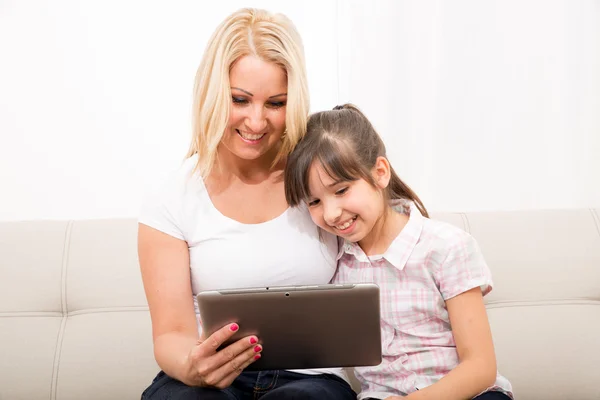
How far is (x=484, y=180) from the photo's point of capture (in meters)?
2.38

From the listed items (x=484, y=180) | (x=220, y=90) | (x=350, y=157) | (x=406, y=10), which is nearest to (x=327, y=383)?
(x=350, y=157)

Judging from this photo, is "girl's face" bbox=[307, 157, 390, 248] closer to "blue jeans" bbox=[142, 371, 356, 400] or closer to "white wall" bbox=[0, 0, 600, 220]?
"blue jeans" bbox=[142, 371, 356, 400]

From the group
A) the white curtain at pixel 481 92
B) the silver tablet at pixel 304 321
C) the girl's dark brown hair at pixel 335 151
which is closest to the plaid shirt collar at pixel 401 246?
the girl's dark brown hair at pixel 335 151

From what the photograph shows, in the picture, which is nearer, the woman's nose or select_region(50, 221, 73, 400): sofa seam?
the woman's nose

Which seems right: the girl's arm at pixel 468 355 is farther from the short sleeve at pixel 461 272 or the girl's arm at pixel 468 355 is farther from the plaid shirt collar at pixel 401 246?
the plaid shirt collar at pixel 401 246

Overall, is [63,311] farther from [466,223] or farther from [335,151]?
[466,223]

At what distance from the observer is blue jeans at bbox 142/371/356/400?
124cm

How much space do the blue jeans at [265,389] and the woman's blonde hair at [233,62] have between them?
44cm

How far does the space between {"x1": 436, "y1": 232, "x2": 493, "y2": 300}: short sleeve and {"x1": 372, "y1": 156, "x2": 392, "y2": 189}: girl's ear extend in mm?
186

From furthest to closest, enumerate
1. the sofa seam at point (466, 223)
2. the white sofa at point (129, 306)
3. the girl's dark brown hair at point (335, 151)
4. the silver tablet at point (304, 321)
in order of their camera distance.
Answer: the sofa seam at point (466, 223), the white sofa at point (129, 306), the girl's dark brown hair at point (335, 151), the silver tablet at point (304, 321)

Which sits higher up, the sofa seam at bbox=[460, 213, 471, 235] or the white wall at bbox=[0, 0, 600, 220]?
the white wall at bbox=[0, 0, 600, 220]

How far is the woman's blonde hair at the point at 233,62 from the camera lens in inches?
54.5

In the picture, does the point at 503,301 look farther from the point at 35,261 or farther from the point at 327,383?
the point at 35,261

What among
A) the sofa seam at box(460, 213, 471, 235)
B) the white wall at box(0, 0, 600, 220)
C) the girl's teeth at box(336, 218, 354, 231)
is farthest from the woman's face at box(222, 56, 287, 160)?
the white wall at box(0, 0, 600, 220)
